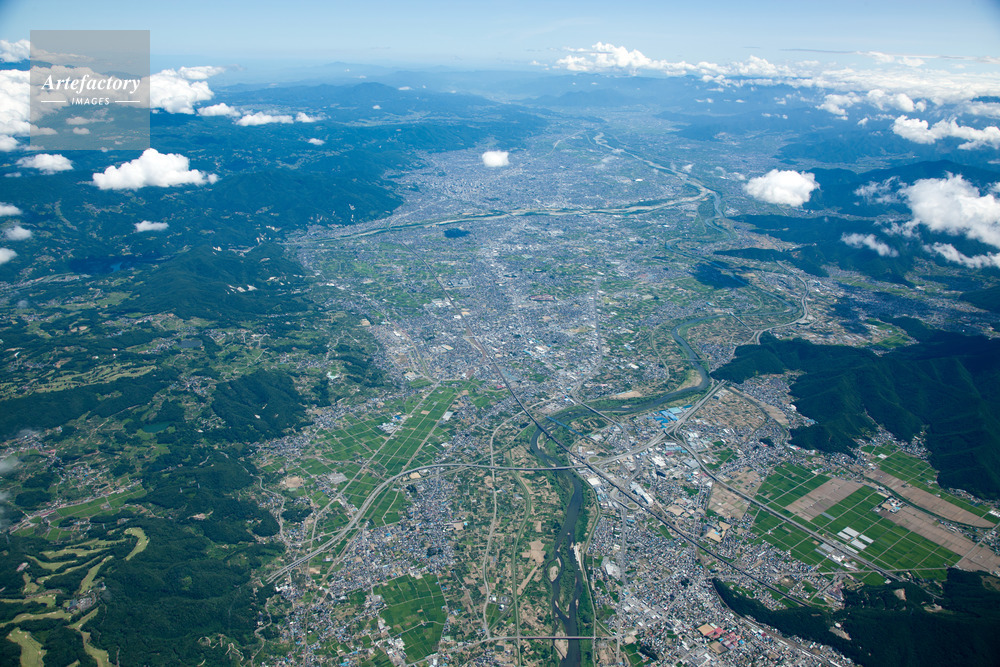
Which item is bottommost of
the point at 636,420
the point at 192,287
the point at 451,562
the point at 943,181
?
the point at 451,562

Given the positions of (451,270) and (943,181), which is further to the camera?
(943,181)

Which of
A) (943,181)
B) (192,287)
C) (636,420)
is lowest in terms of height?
(636,420)

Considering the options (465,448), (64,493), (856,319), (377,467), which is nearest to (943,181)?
(856,319)

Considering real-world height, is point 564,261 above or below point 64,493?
above

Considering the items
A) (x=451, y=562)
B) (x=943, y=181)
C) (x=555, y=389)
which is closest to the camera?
(x=451, y=562)

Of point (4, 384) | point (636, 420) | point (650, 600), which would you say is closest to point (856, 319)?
point (636, 420)

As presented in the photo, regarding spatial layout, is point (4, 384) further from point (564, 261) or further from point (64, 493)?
point (564, 261)

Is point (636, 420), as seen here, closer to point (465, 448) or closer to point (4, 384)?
point (465, 448)

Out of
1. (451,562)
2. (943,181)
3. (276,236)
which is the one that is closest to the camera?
(451,562)

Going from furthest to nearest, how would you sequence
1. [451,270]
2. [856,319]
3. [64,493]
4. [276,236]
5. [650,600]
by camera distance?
[276,236] < [451,270] < [856,319] < [64,493] < [650,600]
